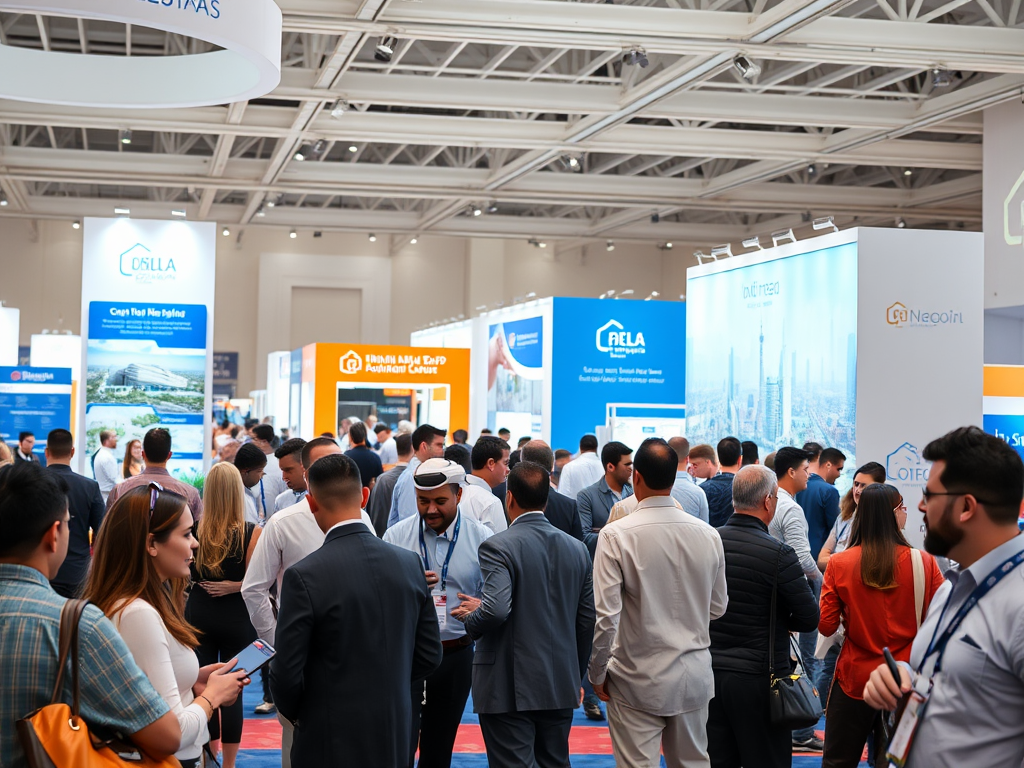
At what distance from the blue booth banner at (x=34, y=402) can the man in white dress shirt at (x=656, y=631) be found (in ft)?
34.9

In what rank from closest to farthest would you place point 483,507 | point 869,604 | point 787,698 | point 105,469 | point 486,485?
point 787,698 < point 869,604 < point 483,507 < point 486,485 < point 105,469

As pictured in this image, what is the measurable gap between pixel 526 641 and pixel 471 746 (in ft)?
7.07

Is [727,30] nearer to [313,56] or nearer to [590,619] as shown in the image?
[313,56]

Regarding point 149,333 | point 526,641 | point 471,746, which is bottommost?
point 471,746

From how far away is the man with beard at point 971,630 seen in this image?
1802 mm

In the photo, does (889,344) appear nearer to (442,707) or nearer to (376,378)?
(442,707)

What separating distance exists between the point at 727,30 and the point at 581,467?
3817mm

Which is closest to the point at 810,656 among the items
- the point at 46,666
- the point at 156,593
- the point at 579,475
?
the point at 579,475

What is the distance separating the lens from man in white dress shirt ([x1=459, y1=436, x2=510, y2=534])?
447cm

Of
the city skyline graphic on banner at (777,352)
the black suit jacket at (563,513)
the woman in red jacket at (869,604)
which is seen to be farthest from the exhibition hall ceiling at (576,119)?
the woman in red jacket at (869,604)

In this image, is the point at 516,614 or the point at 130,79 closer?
the point at 516,614

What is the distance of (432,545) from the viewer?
11.9ft

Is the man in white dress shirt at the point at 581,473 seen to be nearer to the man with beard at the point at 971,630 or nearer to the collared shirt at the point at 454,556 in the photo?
the collared shirt at the point at 454,556

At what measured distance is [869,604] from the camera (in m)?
3.59
